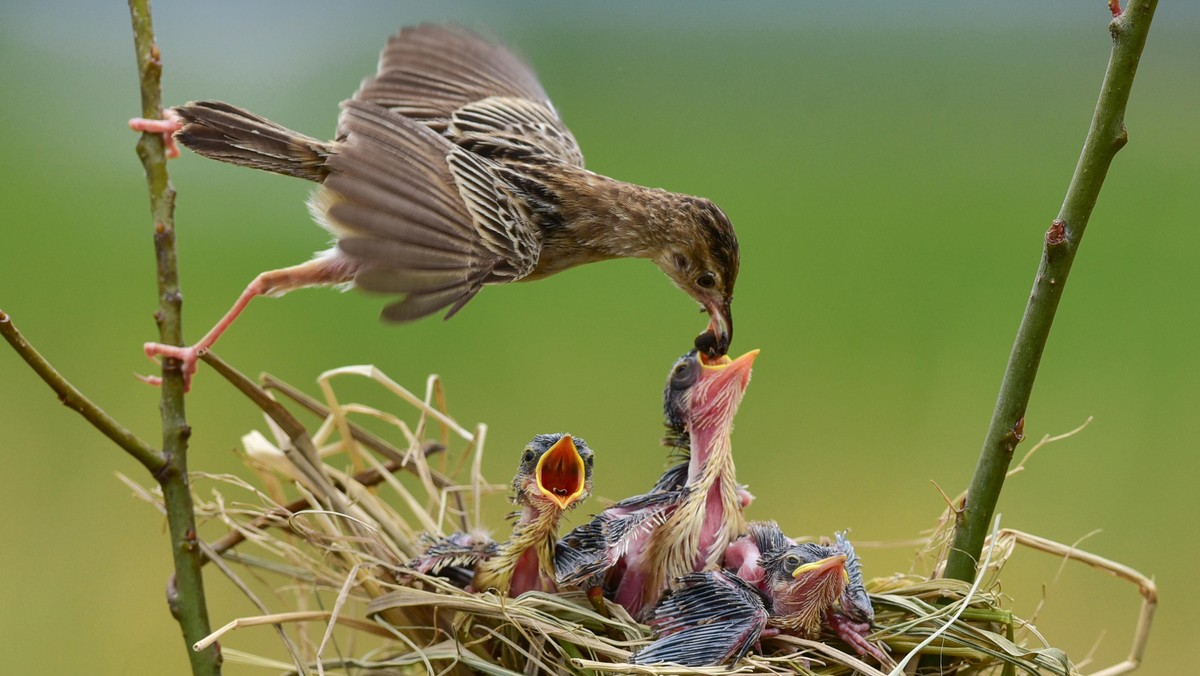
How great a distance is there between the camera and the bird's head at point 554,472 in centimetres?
112

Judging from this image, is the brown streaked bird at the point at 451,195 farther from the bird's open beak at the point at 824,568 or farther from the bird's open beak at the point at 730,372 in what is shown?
the bird's open beak at the point at 824,568

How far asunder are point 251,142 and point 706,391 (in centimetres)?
62

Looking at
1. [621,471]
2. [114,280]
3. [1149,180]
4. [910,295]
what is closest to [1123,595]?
[910,295]

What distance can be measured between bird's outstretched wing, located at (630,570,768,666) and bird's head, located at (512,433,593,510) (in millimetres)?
141

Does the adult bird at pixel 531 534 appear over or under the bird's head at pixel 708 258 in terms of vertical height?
under

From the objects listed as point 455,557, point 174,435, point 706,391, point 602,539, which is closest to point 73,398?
point 174,435

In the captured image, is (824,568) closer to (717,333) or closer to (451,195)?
(717,333)

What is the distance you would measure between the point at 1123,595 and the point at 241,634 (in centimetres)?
206

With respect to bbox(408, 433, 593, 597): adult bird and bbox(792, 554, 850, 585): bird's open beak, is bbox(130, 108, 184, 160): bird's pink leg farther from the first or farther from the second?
bbox(792, 554, 850, 585): bird's open beak

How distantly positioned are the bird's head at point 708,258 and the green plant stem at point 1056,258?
1.45ft

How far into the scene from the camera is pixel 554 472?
1.16 metres

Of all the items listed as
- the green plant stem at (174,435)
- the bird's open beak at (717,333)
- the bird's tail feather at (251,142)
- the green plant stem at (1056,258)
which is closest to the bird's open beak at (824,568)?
the green plant stem at (1056,258)

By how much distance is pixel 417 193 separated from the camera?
1206 millimetres

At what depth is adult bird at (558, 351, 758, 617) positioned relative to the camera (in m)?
1.16
